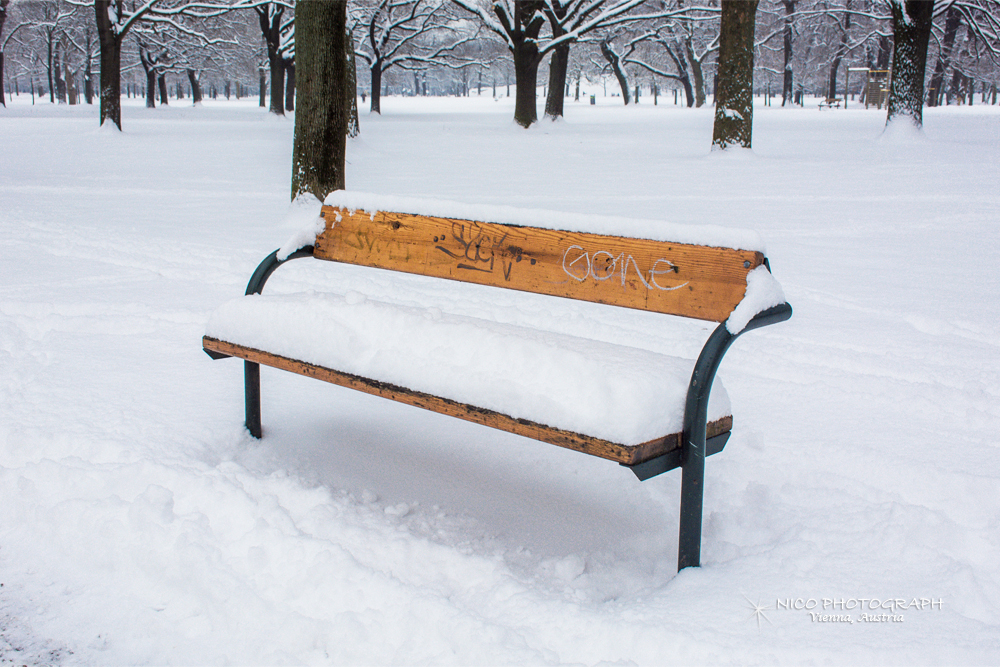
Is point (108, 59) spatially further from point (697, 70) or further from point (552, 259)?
point (697, 70)

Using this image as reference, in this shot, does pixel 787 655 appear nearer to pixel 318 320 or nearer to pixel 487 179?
pixel 318 320

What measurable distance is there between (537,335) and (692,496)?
0.77m

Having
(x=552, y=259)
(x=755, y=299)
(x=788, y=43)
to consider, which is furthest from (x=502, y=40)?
(x=755, y=299)

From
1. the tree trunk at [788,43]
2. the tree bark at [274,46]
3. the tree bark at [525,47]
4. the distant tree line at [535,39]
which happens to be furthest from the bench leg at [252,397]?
the tree trunk at [788,43]

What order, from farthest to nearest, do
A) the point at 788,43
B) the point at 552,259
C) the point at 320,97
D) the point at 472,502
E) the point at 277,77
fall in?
the point at 788,43, the point at 277,77, the point at 320,97, the point at 472,502, the point at 552,259

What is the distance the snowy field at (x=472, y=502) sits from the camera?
212 centimetres

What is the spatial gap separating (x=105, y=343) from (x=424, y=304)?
1737mm

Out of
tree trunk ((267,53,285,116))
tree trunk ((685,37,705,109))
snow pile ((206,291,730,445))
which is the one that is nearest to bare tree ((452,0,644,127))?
tree trunk ((267,53,285,116))

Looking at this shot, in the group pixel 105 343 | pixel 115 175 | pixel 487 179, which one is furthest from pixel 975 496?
pixel 115 175

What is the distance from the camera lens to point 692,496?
231cm

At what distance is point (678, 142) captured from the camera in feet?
59.3

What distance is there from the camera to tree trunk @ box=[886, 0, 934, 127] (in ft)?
49.7

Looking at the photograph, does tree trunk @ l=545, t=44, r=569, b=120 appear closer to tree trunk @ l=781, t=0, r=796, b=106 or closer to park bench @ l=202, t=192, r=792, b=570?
tree trunk @ l=781, t=0, r=796, b=106

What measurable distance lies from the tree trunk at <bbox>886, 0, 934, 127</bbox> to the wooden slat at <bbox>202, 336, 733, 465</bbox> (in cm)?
1556
